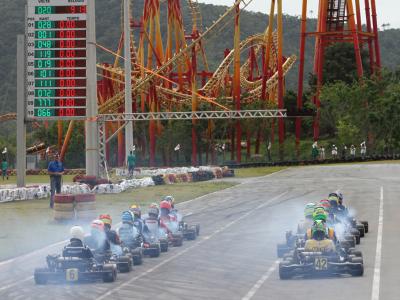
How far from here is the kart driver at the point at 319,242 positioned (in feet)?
60.7

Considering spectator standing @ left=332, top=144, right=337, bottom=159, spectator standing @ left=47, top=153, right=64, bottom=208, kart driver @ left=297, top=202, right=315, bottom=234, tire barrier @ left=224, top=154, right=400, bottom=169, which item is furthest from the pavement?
spectator standing @ left=332, top=144, right=337, bottom=159

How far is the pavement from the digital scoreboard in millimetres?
8252

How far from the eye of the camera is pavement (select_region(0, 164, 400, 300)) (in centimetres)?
Answer: 1692

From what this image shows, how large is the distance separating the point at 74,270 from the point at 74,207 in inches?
551

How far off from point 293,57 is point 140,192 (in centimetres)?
6369

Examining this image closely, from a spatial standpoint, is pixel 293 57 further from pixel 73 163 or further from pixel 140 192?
pixel 140 192

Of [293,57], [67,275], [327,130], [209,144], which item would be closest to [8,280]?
[67,275]

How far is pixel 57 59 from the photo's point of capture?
144 ft

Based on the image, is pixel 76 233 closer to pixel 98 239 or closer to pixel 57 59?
pixel 98 239

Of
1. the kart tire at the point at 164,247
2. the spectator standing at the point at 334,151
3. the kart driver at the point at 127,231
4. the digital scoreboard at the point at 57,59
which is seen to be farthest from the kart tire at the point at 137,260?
the spectator standing at the point at 334,151

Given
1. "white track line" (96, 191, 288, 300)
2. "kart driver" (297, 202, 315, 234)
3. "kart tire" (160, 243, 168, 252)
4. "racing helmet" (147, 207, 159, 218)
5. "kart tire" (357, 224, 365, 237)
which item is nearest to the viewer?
"white track line" (96, 191, 288, 300)

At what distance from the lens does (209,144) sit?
102 m

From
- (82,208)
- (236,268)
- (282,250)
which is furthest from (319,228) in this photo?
(82,208)

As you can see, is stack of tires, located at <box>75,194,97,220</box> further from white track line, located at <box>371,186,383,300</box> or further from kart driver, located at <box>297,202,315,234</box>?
kart driver, located at <box>297,202,315,234</box>
